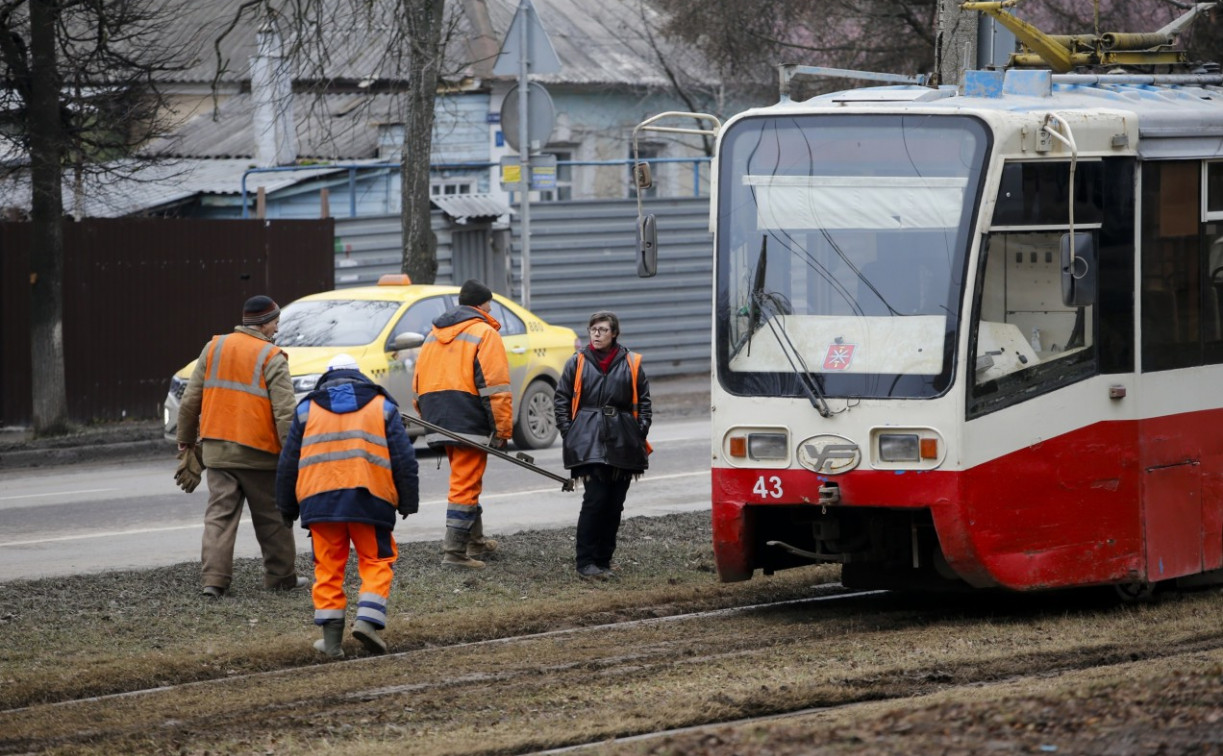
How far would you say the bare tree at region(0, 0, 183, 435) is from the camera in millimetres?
18828

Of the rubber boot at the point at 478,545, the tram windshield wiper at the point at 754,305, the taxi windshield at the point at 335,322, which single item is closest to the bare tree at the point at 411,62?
the taxi windshield at the point at 335,322

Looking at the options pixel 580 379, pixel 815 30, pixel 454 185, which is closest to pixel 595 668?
pixel 580 379

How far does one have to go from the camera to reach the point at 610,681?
774cm

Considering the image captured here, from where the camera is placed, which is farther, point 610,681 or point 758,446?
point 758,446

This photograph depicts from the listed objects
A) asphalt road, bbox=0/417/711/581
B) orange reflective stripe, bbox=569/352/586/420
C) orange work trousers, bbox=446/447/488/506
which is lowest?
asphalt road, bbox=0/417/711/581

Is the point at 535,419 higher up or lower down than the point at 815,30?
lower down

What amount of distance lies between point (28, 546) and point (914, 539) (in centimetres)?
651

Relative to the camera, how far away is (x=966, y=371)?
→ 28.6 ft

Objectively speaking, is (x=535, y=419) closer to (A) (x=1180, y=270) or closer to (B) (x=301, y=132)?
(A) (x=1180, y=270)

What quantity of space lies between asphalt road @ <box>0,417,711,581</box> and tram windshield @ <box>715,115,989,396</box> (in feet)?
13.1

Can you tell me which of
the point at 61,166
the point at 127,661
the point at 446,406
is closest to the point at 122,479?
the point at 61,166

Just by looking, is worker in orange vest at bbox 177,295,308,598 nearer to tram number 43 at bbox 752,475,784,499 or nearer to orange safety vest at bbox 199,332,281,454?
orange safety vest at bbox 199,332,281,454

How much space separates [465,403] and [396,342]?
6045 millimetres

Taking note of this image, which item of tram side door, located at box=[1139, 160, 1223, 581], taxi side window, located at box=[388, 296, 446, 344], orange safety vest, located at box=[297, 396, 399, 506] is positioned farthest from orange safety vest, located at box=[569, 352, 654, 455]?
taxi side window, located at box=[388, 296, 446, 344]
